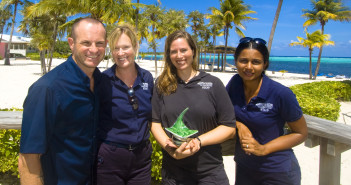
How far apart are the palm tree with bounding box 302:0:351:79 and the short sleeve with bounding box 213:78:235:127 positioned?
3075 cm

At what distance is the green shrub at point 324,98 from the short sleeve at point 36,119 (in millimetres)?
7057

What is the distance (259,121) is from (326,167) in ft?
3.79

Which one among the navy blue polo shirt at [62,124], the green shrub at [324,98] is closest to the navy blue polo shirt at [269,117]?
the navy blue polo shirt at [62,124]

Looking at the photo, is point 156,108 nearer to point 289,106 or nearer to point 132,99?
point 132,99

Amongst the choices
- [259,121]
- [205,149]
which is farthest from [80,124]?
[259,121]

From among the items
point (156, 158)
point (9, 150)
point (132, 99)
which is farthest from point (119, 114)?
→ point (9, 150)

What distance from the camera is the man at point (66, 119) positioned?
176 cm

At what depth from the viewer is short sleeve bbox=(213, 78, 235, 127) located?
2.26 metres

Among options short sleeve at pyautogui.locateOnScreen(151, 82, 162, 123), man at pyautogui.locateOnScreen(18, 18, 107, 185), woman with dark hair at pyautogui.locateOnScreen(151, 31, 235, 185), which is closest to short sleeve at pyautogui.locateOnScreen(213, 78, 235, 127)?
woman with dark hair at pyautogui.locateOnScreen(151, 31, 235, 185)

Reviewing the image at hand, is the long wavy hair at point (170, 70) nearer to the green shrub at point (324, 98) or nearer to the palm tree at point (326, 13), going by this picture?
the green shrub at point (324, 98)

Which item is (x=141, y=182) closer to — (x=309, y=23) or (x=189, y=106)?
(x=189, y=106)

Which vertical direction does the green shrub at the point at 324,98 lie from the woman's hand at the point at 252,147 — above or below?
below

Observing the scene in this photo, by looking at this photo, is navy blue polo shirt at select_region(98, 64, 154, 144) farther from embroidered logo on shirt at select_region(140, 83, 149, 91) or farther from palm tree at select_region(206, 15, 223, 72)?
palm tree at select_region(206, 15, 223, 72)

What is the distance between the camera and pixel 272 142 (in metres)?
2.22
